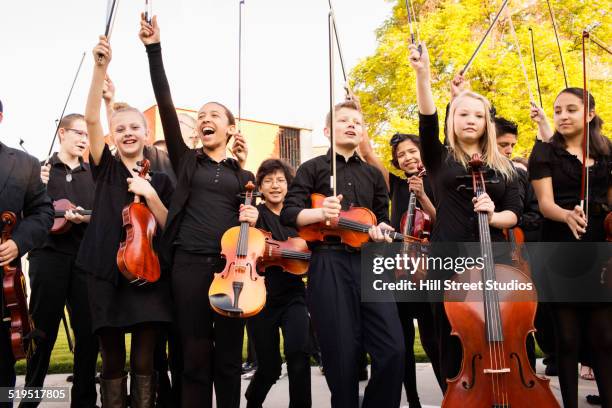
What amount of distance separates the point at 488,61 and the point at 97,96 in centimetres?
1112

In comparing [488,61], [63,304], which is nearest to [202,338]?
[63,304]

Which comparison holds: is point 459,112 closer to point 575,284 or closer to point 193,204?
point 575,284

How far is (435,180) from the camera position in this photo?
11.6 feet

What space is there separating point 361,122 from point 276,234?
4.51 ft

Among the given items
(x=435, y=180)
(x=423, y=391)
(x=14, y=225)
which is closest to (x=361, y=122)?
(x=435, y=180)

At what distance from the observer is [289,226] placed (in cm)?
350

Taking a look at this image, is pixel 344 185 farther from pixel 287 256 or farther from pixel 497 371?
A: pixel 497 371

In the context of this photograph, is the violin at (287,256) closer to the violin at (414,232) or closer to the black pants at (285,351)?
the black pants at (285,351)

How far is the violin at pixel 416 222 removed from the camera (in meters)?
4.41

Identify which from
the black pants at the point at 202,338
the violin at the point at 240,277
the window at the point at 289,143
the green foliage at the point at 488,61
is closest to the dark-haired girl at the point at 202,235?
the black pants at the point at 202,338

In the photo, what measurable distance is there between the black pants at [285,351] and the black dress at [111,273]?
0.97m

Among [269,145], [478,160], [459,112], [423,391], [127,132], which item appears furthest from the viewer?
A: [269,145]

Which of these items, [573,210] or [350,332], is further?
[573,210]

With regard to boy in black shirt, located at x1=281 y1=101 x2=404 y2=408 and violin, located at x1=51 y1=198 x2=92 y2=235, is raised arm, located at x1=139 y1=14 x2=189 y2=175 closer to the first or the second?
boy in black shirt, located at x1=281 y1=101 x2=404 y2=408
